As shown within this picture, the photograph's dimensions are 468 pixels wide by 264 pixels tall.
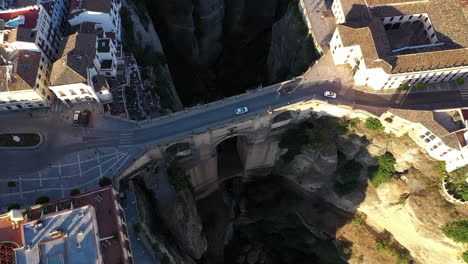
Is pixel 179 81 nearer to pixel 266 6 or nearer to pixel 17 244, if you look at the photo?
pixel 266 6

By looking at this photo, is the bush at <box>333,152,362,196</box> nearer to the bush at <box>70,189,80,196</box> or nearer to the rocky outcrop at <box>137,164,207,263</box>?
the rocky outcrop at <box>137,164,207,263</box>

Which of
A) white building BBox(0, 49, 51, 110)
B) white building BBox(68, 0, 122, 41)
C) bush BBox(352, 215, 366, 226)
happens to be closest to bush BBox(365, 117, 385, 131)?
bush BBox(352, 215, 366, 226)

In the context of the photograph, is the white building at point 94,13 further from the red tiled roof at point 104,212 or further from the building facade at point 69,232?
the building facade at point 69,232

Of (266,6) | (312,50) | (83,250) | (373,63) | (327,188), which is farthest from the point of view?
(266,6)

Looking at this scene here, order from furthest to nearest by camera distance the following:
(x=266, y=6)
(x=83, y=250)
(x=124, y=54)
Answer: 1. (x=266, y=6)
2. (x=124, y=54)
3. (x=83, y=250)

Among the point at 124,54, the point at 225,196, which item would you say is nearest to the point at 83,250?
the point at 124,54

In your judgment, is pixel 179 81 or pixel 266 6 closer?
pixel 179 81
